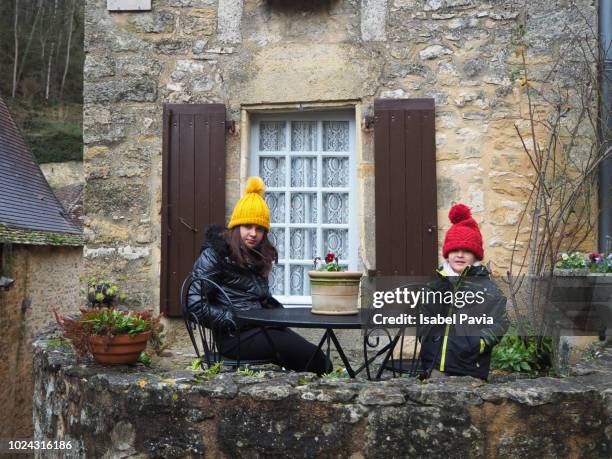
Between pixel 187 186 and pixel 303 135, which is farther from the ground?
pixel 303 135

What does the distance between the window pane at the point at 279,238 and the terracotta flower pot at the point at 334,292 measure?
191 centimetres

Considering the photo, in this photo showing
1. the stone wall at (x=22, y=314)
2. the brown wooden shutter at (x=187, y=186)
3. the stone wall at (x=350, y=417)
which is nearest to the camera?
the stone wall at (x=350, y=417)

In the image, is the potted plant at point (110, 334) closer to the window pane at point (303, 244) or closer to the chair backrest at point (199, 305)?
the chair backrest at point (199, 305)

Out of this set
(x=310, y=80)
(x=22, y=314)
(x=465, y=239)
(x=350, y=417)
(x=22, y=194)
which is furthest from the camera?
(x=22, y=194)

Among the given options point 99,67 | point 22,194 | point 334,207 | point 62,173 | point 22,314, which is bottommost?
point 22,314

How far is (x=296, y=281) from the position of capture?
15.2ft

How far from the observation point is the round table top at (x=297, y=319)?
2.51m

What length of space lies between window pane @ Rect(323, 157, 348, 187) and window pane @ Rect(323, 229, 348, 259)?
14.8 inches

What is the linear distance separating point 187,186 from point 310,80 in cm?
126

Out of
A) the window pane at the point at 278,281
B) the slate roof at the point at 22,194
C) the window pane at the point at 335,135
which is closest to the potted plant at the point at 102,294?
the window pane at the point at 278,281

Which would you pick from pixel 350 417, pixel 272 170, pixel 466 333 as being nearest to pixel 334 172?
pixel 272 170

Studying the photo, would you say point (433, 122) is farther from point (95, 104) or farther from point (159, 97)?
point (95, 104)

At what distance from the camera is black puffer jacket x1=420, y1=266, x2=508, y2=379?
254 cm

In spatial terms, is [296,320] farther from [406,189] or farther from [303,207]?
[303,207]
